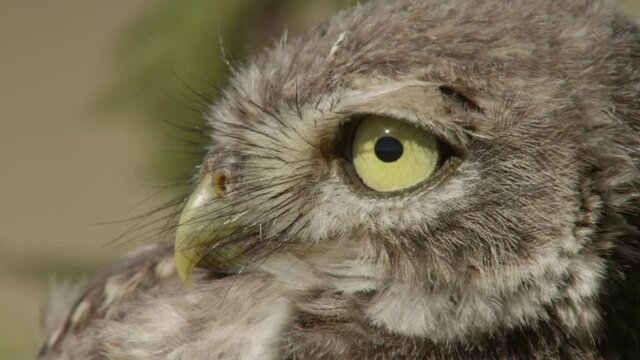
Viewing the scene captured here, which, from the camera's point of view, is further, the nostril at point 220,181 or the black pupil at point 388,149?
the nostril at point 220,181

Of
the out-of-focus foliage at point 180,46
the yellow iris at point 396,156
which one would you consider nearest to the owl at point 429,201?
the yellow iris at point 396,156

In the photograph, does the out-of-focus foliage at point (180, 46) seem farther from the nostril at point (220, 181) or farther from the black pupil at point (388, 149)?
the black pupil at point (388, 149)

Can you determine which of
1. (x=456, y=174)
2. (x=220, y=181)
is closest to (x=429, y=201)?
(x=456, y=174)

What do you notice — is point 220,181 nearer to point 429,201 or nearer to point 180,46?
point 429,201

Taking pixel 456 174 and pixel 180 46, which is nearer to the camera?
pixel 456 174

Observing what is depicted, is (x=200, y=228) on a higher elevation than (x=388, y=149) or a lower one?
lower

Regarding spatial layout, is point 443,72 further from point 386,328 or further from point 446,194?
point 386,328

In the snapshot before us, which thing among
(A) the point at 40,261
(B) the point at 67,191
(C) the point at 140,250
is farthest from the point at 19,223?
(C) the point at 140,250

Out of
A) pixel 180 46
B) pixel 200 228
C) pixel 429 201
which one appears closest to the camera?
pixel 429 201
